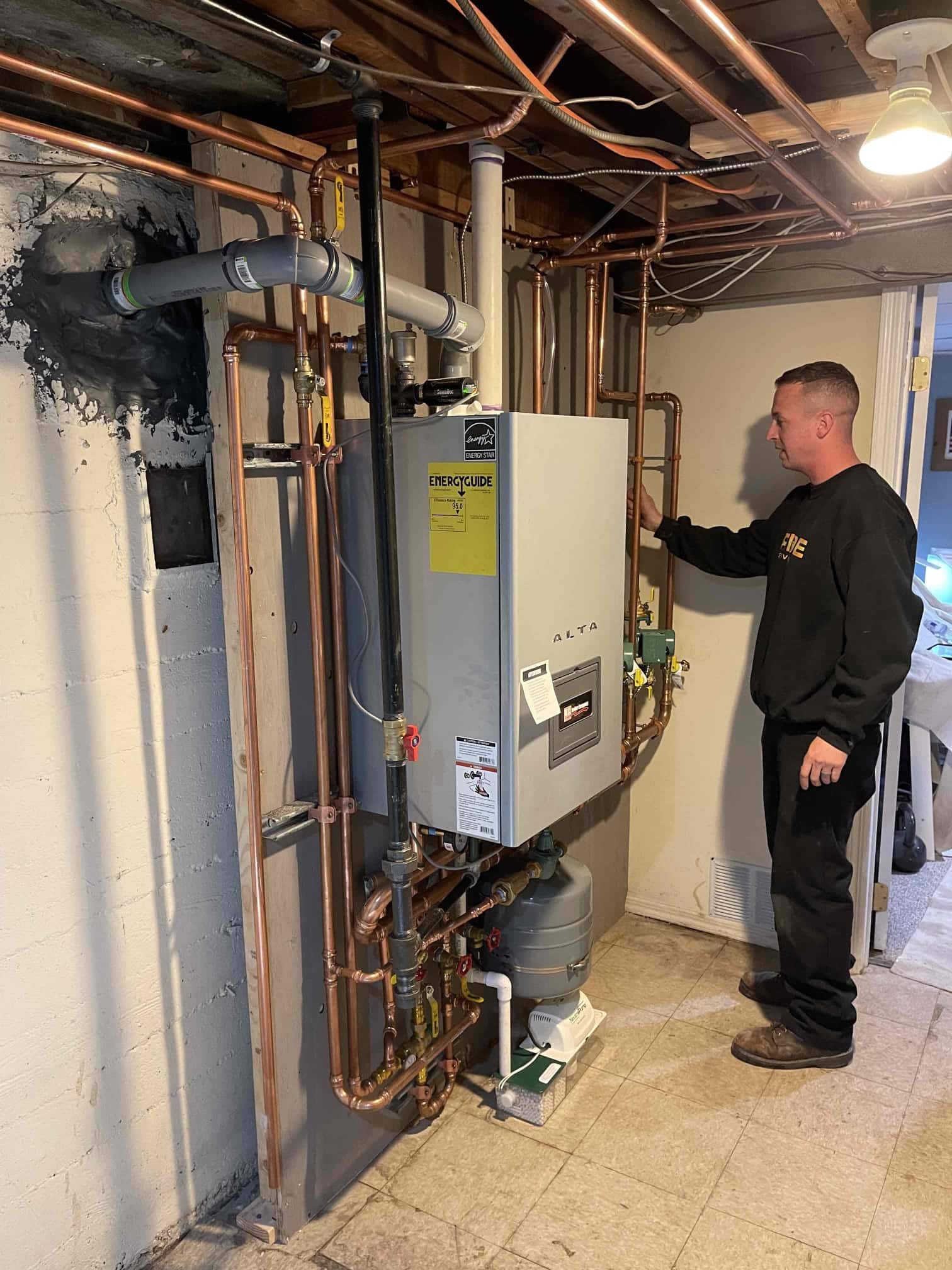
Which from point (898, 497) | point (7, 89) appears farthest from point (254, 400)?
point (898, 497)

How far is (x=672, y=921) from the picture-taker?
126 inches

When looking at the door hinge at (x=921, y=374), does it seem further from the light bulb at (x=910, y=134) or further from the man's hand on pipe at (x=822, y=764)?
the light bulb at (x=910, y=134)

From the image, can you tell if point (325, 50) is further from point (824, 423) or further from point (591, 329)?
point (824, 423)

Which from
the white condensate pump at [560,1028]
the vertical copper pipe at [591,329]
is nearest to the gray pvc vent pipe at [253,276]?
the vertical copper pipe at [591,329]

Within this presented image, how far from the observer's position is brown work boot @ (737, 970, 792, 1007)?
270 cm

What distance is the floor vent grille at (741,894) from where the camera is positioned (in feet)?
9.88

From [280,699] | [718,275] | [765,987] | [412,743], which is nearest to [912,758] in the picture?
[765,987]

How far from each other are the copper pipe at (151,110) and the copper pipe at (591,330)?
1.08 meters

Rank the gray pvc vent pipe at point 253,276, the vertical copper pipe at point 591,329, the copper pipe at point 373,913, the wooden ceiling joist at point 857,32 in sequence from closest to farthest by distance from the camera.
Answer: the wooden ceiling joist at point 857,32 → the gray pvc vent pipe at point 253,276 → the copper pipe at point 373,913 → the vertical copper pipe at point 591,329

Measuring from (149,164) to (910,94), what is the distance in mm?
1153

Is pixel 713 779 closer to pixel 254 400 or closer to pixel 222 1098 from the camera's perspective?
pixel 222 1098

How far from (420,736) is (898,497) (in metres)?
1.54

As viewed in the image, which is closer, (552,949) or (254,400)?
(254,400)

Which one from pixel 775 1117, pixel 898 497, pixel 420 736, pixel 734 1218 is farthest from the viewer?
pixel 898 497
